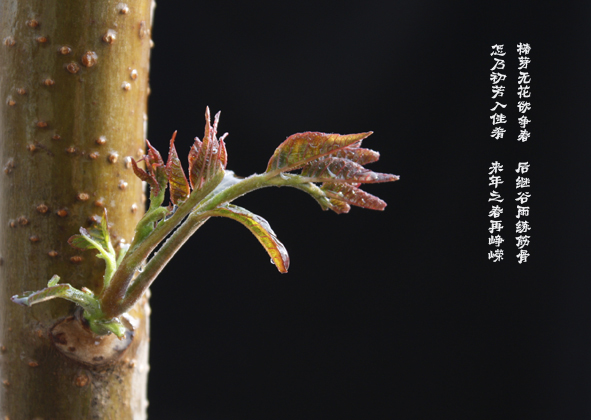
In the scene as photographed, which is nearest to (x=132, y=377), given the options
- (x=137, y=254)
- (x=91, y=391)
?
(x=91, y=391)

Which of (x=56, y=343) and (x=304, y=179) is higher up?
(x=304, y=179)

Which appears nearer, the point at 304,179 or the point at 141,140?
the point at 304,179

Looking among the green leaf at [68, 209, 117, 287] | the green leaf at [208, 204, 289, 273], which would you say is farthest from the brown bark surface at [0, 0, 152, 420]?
the green leaf at [208, 204, 289, 273]

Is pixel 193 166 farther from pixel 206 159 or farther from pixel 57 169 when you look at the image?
pixel 57 169

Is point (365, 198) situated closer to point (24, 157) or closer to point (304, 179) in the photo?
point (304, 179)

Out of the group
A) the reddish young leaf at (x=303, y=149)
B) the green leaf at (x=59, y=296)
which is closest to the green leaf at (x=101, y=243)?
the green leaf at (x=59, y=296)

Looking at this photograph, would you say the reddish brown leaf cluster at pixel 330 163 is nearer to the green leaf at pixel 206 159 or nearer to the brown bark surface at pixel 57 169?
the green leaf at pixel 206 159

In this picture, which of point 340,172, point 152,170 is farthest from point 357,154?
point 152,170
